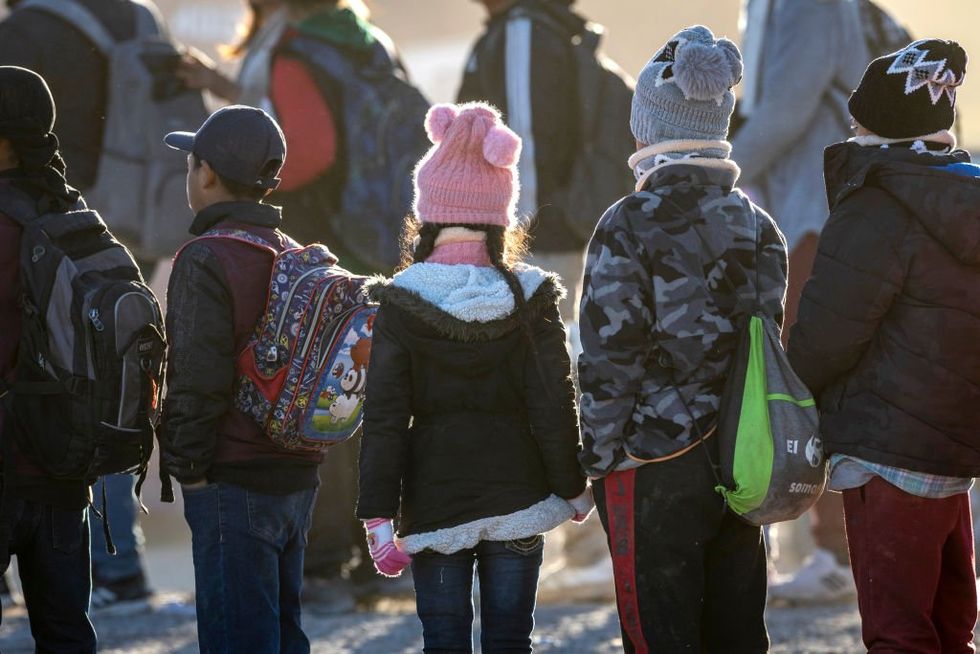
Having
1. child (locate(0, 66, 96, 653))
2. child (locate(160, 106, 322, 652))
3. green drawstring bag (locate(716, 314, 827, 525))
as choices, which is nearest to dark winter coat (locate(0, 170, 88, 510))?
child (locate(0, 66, 96, 653))

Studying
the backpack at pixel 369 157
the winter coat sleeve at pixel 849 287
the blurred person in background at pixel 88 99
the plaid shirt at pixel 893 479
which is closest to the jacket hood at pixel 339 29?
the backpack at pixel 369 157

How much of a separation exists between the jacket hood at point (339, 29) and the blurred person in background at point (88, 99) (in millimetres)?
784

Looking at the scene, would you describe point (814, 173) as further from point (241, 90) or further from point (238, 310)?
point (238, 310)

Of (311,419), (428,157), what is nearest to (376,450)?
(311,419)

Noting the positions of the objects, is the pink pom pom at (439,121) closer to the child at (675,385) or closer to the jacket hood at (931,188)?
the child at (675,385)

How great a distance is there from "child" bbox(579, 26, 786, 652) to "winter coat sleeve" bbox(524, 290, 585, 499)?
0.31 ft

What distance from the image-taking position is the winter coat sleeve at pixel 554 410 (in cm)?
418

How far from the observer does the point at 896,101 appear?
4172mm

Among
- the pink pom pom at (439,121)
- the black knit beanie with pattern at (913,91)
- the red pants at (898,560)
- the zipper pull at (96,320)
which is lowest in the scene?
the red pants at (898,560)

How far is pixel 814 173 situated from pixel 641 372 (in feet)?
9.89

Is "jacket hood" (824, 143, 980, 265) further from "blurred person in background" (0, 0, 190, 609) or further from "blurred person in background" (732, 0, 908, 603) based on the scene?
"blurred person in background" (0, 0, 190, 609)

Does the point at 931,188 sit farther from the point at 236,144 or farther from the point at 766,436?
the point at 236,144

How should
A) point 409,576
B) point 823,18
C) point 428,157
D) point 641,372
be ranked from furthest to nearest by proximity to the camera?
point 409,576, point 823,18, point 428,157, point 641,372

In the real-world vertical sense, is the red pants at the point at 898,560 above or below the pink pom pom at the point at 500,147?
below
